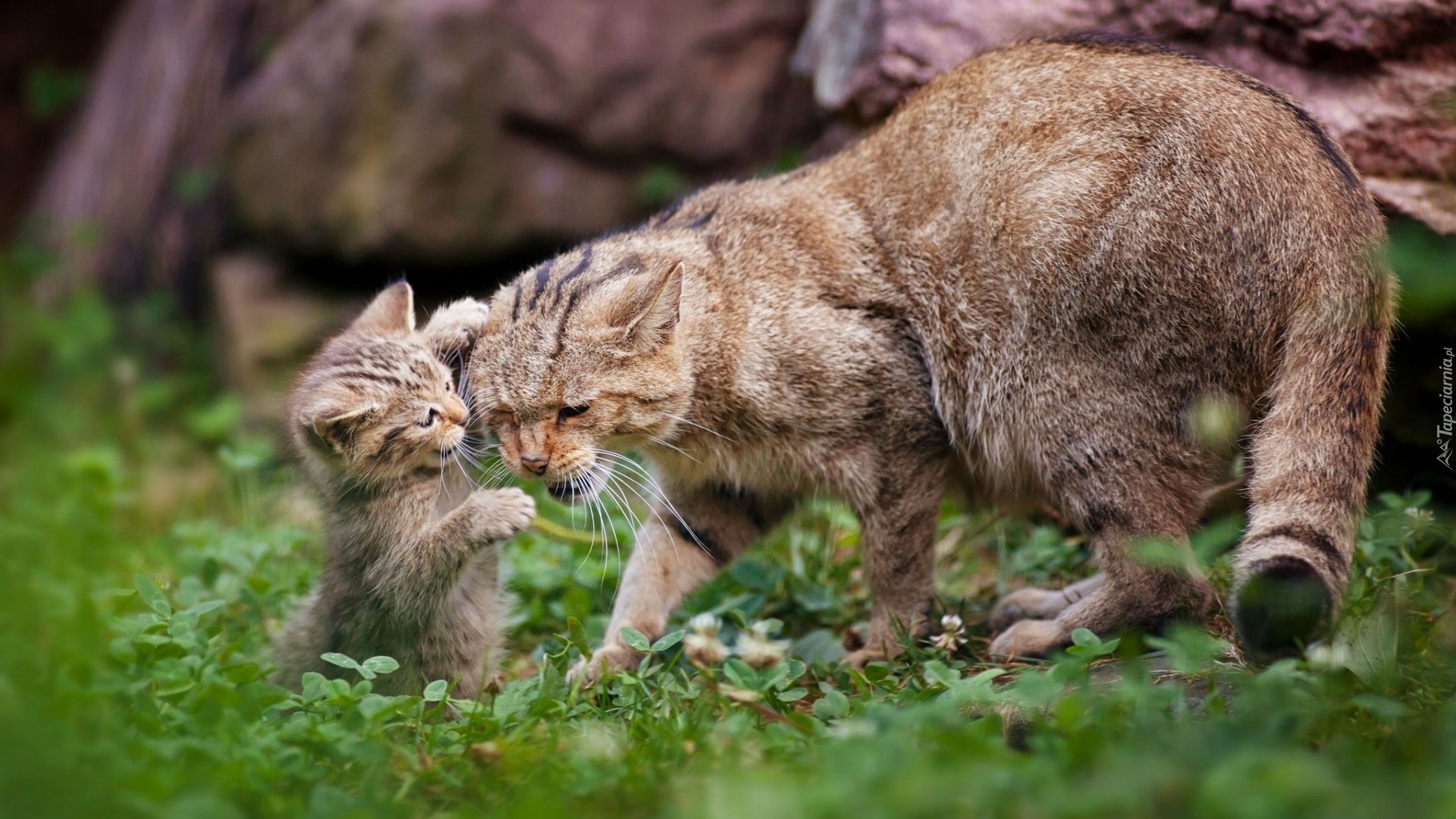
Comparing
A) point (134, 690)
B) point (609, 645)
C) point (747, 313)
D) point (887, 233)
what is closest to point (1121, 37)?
point (887, 233)

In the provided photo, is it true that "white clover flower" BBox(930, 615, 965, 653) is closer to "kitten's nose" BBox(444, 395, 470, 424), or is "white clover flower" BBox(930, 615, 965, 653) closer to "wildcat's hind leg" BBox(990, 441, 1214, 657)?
"wildcat's hind leg" BBox(990, 441, 1214, 657)

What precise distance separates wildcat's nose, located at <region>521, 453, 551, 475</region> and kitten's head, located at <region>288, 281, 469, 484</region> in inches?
10.0

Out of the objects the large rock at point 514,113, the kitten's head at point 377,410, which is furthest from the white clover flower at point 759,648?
the large rock at point 514,113

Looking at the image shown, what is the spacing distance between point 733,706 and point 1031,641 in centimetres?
119

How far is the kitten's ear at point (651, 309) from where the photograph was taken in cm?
404

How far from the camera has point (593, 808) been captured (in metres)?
2.56

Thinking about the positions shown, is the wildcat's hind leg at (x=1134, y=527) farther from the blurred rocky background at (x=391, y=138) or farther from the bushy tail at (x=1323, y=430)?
the blurred rocky background at (x=391, y=138)

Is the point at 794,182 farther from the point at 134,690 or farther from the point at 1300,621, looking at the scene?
the point at 134,690

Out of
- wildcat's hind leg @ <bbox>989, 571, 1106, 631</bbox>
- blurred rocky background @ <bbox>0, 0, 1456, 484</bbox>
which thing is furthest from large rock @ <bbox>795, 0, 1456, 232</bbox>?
wildcat's hind leg @ <bbox>989, 571, 1106, 631</bbox>

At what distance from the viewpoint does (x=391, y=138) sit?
24.6 feet

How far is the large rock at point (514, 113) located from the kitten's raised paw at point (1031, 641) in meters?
4.25

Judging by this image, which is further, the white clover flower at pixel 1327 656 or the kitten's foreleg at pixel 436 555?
the kitten's foreleg at pixel 436 555

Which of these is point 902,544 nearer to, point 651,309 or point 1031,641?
point 1031,641

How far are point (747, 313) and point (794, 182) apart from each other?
717mm
